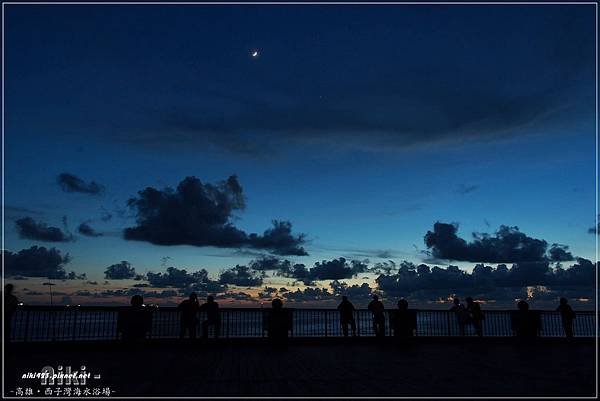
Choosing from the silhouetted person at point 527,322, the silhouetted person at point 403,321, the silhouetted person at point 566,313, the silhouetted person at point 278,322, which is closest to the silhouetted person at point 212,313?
the silhouetted person at point 278,322

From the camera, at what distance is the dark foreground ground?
10.2 m

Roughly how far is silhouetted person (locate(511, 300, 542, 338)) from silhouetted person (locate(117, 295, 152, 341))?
17370 mm

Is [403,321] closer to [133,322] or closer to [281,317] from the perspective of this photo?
[281,317]

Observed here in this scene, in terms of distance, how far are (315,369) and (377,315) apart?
11.0 meters

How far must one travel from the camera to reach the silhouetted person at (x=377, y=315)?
2397 cm

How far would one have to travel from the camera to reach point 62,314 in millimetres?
21859

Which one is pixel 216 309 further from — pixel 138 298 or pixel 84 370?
pixel 84 370

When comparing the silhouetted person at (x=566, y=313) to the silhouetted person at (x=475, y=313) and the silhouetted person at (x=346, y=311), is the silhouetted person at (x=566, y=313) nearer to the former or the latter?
the silhouetted person at (x=475, y=313)

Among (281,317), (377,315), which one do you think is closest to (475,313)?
(377,315)

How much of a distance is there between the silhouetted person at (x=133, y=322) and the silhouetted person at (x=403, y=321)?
11305 millimetres

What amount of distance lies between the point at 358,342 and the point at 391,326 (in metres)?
1.99

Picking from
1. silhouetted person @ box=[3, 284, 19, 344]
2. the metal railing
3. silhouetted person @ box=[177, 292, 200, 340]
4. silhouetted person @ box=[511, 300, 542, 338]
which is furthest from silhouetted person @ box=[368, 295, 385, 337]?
silhouetted person @ box=[3, 284, 19, 344]

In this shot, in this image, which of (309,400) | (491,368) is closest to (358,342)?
(491,368)

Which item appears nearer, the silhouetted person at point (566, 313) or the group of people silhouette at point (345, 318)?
the group of people silhouette at point (345, 318)
